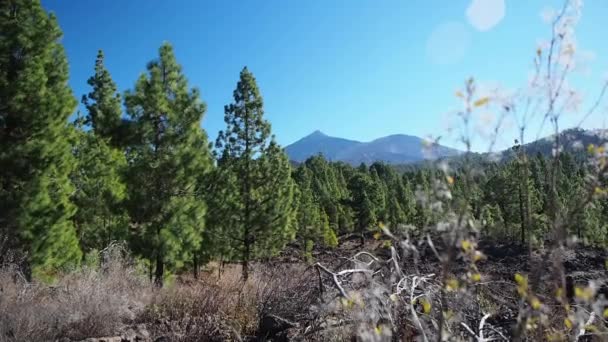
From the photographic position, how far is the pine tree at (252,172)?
17.2 meters

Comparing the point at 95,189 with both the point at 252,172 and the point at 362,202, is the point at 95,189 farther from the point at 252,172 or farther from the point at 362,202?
the point at 362,202

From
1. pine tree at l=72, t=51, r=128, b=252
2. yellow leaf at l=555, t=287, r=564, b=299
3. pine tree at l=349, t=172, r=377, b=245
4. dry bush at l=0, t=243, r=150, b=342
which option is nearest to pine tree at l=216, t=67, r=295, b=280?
pine tree at l=72, t=51, r=128, b=252

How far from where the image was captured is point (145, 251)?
11.6 m

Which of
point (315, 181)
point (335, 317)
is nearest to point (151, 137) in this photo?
point (335, 317)

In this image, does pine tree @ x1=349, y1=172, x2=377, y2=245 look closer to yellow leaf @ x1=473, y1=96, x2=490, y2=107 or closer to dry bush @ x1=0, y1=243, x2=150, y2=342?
dry bush @ x1=0, y1=243, x2=150, y2=342

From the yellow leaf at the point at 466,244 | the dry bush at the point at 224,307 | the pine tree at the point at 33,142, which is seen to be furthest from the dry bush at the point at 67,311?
the pine tree at the point at 33,142

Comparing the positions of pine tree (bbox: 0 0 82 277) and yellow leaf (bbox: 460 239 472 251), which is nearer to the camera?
yellow leaf (bbox: 460 239 472 251)

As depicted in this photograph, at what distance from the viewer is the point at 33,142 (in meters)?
10.1

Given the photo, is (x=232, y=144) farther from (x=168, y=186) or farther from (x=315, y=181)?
(x=315, y=181)

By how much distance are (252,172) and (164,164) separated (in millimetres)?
5959

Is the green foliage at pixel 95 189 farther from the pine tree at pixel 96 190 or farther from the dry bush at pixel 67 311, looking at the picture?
the dry bush at pixel 67 311

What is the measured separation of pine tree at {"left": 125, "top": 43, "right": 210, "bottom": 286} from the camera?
11.5m

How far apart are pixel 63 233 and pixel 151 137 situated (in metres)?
3.45

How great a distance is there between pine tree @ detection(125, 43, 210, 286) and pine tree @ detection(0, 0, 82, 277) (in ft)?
5.91
